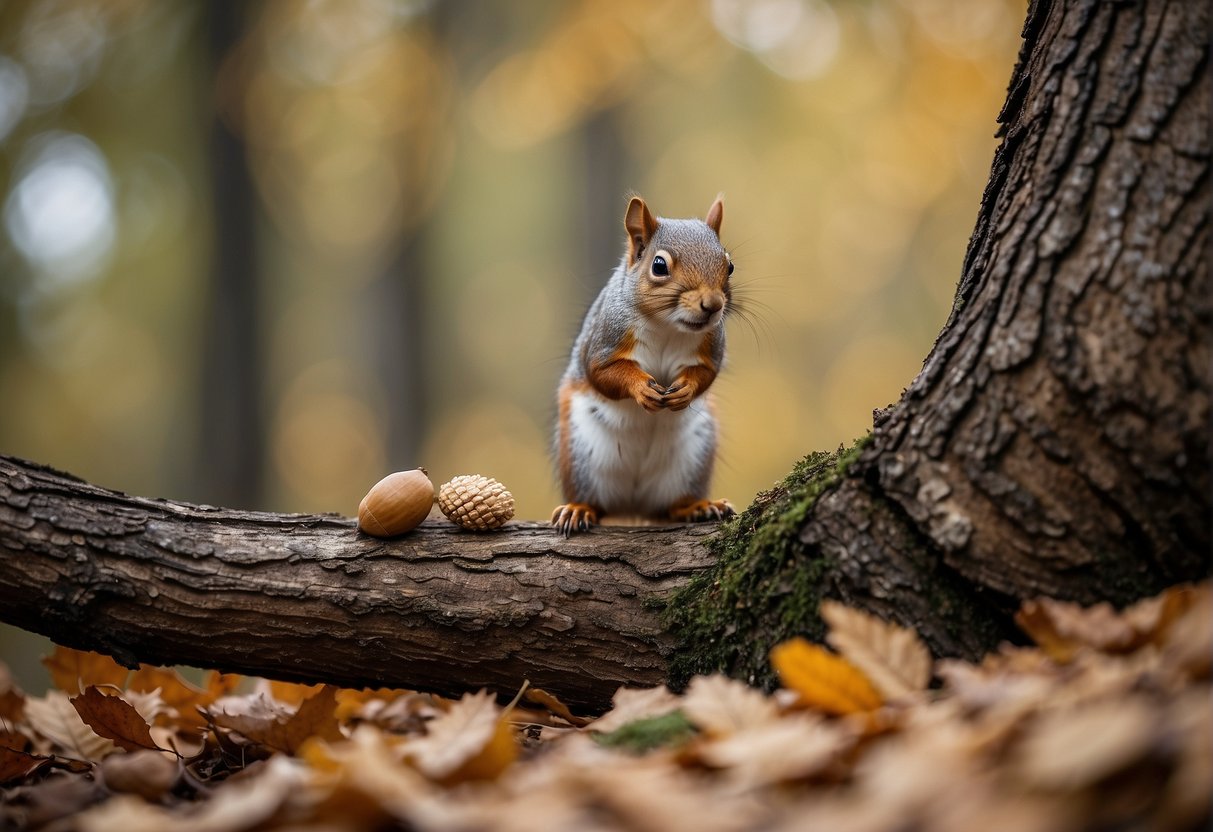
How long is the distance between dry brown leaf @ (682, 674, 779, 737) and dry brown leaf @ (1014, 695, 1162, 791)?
437 mm

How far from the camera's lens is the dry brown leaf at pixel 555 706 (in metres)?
1.71

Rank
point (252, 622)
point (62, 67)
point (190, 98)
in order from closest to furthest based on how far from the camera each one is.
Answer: point (252, 622), point (62, 67), point (190, 98)

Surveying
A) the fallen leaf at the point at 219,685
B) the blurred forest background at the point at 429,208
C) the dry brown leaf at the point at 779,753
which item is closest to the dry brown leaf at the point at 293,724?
the fallen leaf at the point at 219,685

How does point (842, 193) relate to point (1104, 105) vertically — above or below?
above

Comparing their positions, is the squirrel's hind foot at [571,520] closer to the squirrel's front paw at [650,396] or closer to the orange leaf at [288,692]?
the squirrel's front paw at [650,396]

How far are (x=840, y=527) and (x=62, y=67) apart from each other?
636cm

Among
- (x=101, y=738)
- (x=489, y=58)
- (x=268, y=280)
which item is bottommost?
(x=101, y=738)

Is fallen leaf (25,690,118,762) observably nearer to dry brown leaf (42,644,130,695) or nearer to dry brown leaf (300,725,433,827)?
dry brown leaf (42,644,130,695)

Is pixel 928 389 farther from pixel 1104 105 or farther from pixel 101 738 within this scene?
pixel 101 738

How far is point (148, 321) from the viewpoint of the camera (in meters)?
8.05

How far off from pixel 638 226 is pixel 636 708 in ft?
5.20

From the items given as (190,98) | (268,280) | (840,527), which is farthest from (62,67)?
(840,527)

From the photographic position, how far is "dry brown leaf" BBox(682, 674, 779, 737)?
3.73ft

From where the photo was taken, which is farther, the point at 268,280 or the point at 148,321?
the point at 148,321
